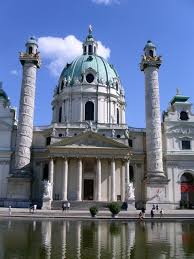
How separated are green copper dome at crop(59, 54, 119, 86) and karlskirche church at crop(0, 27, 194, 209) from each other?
7.44 m

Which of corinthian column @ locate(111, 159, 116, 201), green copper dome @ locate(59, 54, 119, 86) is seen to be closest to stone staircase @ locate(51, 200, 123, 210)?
corinthian column @ locate(111, 159, 116, 201)

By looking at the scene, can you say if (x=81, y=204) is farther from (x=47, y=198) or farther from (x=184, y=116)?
(x=184, y=116)

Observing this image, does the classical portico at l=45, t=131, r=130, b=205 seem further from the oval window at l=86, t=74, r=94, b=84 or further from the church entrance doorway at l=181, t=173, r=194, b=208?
the oval window at l=86, t=74, r=94, b=84

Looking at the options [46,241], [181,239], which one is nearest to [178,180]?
[181,239]

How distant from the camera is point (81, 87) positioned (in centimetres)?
5931

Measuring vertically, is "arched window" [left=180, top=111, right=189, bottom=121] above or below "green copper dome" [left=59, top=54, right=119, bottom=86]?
below

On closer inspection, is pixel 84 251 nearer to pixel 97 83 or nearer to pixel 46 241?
pixel 46 241

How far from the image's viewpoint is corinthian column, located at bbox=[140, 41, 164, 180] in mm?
47750

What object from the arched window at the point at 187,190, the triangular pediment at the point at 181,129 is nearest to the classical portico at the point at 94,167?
the triangular pediment at the point at 181,129

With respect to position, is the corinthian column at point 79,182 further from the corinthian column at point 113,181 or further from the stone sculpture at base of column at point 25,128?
the stone sculpture at base of column at point 25,128

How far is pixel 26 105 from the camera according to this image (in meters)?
48.9

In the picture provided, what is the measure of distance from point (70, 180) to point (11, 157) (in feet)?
31.2

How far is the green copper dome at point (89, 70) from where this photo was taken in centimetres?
6075

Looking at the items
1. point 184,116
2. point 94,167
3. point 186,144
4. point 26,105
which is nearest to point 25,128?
point 26,105
